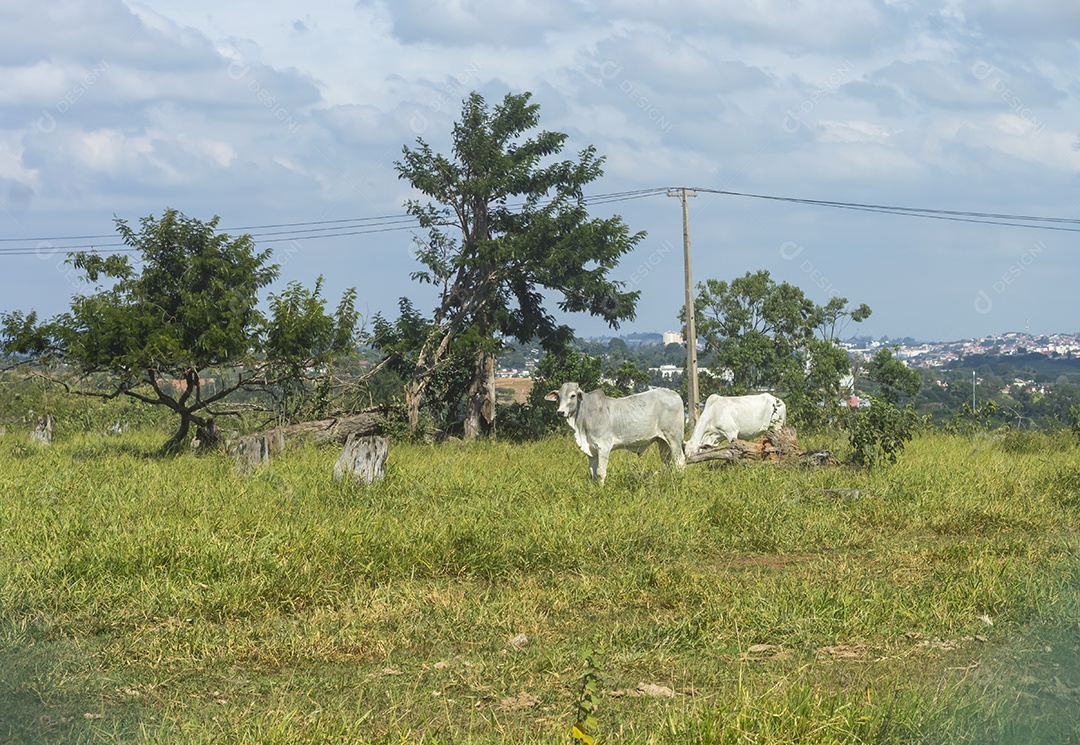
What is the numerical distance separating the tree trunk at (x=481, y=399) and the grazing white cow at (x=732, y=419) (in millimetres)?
4224

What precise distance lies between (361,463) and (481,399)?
24.7ft

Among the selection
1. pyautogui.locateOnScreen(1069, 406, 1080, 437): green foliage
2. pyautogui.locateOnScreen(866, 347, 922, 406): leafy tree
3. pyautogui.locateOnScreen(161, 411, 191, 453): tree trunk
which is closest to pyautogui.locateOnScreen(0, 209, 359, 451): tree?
pyautogui.locateOnScreen(161, 411, 191, 453): tree trunk

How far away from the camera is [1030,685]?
536cm

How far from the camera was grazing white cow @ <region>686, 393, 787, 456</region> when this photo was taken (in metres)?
16.2

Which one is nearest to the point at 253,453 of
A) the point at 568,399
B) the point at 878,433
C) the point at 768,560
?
the point at 568,399

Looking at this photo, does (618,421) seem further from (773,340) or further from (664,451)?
(773,340)

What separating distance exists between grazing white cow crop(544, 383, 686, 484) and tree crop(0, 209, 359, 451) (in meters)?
4.77

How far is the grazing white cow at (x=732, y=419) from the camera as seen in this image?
53.3 feet

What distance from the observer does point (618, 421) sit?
1320 cm

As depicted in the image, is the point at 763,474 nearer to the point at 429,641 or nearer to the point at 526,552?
the point at 526,552

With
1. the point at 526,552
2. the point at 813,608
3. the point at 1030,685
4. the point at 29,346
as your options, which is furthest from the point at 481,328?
the point at 1030,685

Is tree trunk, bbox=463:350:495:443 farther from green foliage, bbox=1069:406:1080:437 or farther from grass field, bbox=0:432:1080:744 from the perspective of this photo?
green foliage, bbox=1069:406:1080:437

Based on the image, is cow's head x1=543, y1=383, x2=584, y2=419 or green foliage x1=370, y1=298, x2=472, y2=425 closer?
cow's head x1=543, y1=383, x2=584, y2=419

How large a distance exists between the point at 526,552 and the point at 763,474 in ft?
16.4
